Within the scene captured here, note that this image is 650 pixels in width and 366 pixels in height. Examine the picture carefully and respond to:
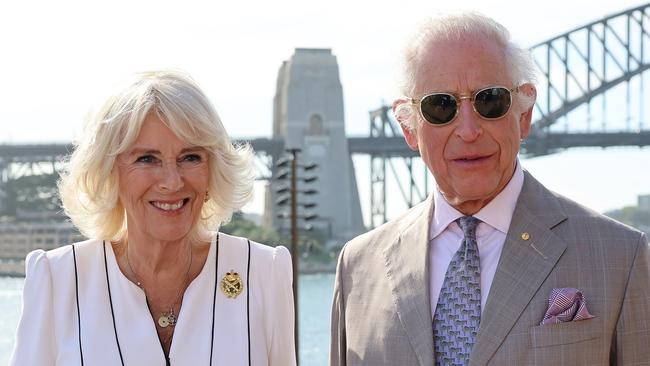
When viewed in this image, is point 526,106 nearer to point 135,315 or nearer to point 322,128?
point 135,315

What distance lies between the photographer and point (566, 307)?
2.06 meters

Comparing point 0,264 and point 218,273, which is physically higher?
point 218,273

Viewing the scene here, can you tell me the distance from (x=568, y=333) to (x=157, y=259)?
88 cm

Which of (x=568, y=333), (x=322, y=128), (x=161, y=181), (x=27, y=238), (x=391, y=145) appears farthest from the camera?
(x=322, y=128)

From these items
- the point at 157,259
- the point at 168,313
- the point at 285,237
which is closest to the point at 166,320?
the point at 168,313

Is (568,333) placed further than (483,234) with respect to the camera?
No

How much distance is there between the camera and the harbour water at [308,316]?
914 inches

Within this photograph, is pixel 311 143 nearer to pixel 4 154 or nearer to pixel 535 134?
pixel 535 134

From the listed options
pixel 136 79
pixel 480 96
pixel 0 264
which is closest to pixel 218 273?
pixel 136 79

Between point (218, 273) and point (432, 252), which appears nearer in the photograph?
point (432, 252)

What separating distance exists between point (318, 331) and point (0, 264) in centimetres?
2099

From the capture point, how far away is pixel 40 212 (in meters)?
49.8

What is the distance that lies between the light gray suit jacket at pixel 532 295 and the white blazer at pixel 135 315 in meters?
0.19

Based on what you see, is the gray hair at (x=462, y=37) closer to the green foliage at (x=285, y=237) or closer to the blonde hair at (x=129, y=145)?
the blonde hair at (x=129, y=145)
